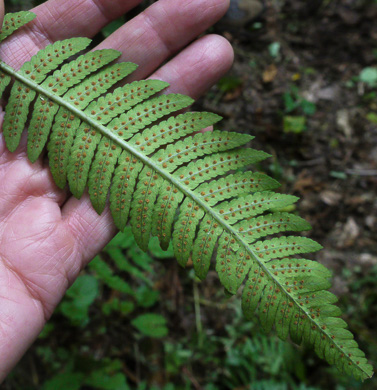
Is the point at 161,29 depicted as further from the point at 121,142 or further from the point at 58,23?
the point at 121,142

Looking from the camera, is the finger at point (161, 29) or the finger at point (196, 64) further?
the finger at point (196, 64)

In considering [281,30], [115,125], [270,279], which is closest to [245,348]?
[270,279]

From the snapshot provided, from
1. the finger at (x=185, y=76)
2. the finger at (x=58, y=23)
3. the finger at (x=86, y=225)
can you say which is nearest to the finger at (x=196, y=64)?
the finger at (x=185, y=76)

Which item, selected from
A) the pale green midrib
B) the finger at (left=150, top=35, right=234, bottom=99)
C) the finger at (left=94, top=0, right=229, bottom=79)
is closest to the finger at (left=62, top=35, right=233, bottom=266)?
the finger at (left=150, top=35, right=234, bottom=99)

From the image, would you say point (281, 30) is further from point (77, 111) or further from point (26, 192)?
point (26, 192)

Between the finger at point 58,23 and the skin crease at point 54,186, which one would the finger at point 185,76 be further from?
the finger at point 58,23

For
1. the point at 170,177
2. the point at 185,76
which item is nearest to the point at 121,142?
the point at 170,177

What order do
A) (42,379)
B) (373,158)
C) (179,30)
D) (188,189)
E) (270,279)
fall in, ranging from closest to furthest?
(270,279) < (188,189) < (179,30) < (42,379) < (373,158)
